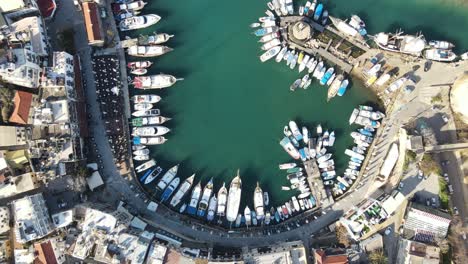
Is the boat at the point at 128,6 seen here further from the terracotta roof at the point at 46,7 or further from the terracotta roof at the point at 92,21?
the terracotta roof at the point at 46,7

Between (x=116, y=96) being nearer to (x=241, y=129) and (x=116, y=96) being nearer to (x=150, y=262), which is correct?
(x=241, y=129)

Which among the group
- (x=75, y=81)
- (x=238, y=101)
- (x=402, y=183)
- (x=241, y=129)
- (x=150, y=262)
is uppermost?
(x=75, y=81)

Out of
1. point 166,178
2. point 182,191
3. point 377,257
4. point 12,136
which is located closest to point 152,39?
point 166,178

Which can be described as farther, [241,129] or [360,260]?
[241,129]

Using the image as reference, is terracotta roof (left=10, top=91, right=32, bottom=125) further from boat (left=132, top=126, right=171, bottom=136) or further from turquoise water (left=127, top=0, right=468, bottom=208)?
turquoise water (left=127, top=0, right=468, bottom=208)

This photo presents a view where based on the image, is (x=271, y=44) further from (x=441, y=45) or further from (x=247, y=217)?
(x=247, y=217)

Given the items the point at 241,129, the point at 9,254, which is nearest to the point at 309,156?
the point at 241,129
